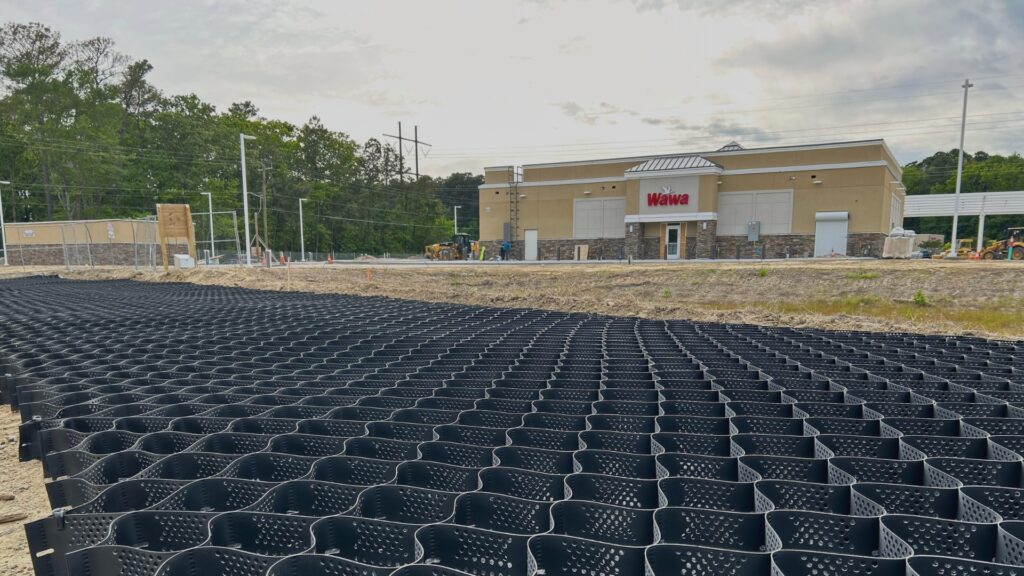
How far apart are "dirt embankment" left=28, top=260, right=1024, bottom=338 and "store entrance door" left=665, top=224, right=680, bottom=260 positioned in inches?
456

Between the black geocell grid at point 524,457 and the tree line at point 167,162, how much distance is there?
47.6 m

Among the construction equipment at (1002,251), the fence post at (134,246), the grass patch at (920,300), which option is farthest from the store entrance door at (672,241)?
the fence post at (134,246)

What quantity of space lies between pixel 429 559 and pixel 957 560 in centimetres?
203

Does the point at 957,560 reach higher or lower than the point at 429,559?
higher

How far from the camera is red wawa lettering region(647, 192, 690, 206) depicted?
34.8 metres

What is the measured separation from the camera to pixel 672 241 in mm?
35750

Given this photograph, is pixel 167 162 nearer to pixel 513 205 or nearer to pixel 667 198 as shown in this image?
pixel 513 205

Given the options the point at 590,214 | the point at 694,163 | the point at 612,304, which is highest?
the point at 694,163

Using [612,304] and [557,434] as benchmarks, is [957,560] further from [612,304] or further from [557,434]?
[612,304]

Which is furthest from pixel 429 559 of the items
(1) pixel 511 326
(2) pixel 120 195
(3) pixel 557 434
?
(2) pixel 120 195

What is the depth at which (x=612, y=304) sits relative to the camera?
611 inches

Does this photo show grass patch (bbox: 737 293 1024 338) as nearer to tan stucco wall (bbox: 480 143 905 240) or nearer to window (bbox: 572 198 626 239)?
tan stucco wall (bbox: 480 143 905 240)

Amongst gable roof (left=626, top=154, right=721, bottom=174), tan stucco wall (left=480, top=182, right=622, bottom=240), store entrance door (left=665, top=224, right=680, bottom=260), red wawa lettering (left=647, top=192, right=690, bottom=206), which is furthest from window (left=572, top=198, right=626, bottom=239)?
store entrance door (left=665, top=224, right=680, bottom=260)

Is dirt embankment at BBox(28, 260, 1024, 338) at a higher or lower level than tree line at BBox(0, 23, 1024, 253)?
lower
